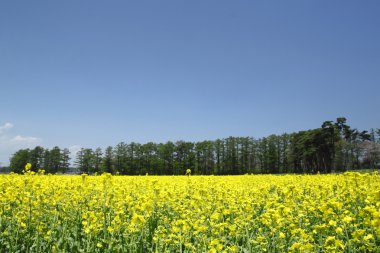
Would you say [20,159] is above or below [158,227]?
above

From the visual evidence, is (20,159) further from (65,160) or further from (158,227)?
(158,227)

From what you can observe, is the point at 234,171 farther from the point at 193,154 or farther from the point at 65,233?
the point at 65,233

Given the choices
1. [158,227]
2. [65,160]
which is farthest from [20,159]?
[158,227]

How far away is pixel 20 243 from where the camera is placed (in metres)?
5.85

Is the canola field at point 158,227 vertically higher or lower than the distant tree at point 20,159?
lower

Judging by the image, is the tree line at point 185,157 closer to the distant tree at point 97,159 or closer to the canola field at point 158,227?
the distant tree at point 97,159

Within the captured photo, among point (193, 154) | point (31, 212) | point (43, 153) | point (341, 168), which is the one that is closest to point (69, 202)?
point (31, 212)

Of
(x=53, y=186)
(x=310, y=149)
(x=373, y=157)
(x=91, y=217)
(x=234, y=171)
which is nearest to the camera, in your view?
(x=91, y=217)

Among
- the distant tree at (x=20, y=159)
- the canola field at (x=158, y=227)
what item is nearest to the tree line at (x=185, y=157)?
the distant tree at (x=20, y=159)

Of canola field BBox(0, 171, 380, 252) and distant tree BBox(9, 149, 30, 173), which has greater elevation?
distant tree BBox(9, 149, 30, 173)

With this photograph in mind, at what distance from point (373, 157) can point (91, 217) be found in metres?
86.9

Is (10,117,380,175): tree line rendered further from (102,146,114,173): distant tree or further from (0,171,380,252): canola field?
(0,171,380,252): canola field

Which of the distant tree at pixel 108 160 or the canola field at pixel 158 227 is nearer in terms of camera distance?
the canola field at pixel 158 227

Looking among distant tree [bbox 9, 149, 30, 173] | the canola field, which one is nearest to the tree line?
distant tree [bbox 9, 149, 30, 173]
